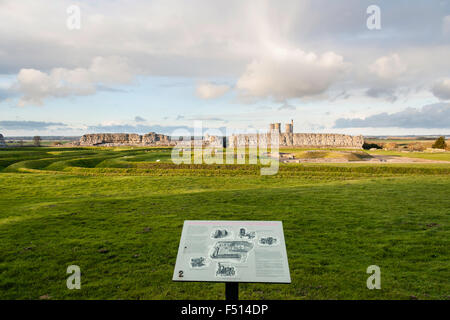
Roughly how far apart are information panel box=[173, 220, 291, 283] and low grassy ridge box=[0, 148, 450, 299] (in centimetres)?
233

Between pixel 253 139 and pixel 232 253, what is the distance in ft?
343

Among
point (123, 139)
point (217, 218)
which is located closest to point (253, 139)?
point (123, 139)

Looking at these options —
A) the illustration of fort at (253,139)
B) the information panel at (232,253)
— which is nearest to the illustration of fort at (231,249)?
the information panel at (232,253)

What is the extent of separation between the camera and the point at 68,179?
3050 cm

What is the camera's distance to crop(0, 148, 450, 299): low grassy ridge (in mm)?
9086

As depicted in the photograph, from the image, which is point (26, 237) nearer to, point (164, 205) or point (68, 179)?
point (164, 205)

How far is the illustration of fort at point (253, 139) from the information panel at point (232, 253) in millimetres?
100167

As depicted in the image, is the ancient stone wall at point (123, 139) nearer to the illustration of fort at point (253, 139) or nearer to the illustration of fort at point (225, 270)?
the illustration of fort at point (253, 139)

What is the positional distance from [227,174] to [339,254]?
25845mm

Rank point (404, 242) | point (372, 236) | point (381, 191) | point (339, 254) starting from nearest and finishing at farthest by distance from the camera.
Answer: point (339, 254), point (404, 242), point (372, 236), point (381, 191)

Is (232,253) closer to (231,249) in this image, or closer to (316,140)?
(231,249)

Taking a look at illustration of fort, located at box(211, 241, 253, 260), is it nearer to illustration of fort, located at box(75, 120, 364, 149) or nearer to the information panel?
the information panel

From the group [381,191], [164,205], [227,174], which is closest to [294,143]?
[227,174]
